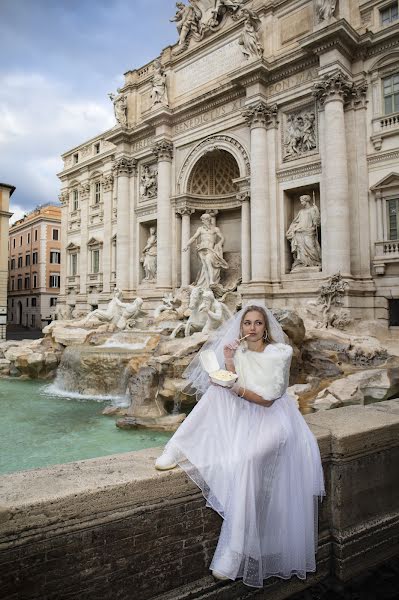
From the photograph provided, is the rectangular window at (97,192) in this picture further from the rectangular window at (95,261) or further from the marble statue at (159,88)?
the marble statue at (159,88)

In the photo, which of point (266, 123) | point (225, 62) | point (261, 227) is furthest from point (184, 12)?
point (261, 227)

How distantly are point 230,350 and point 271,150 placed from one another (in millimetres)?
14778

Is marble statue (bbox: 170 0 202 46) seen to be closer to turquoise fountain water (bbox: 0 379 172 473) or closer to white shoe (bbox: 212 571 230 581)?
turquoise fountain water (bbox: 0 379 172 473)

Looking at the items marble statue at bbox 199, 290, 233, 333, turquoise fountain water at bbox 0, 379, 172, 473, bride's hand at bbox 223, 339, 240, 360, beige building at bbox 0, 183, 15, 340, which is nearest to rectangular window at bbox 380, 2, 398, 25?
marble statue at bbox 199, 290, 233, 333

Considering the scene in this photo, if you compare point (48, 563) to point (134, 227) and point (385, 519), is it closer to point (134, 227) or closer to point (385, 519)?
point (385, 519)

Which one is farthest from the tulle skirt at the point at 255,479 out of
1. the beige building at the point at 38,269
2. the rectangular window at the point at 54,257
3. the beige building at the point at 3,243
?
the rectangular window at the point at 54,257

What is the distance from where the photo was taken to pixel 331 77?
546 inches

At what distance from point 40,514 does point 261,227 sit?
1457 cm

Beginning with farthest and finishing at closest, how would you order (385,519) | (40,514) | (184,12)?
1. (184,12)
2. (385,519)
3. (40,514)

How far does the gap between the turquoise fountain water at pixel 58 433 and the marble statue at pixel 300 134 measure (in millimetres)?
11242

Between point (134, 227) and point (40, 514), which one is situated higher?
point (134, 227)

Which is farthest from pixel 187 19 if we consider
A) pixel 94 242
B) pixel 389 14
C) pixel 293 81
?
pixel 94 242

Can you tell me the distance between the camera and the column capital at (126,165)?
21672mm

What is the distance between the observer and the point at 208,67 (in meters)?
18.6
